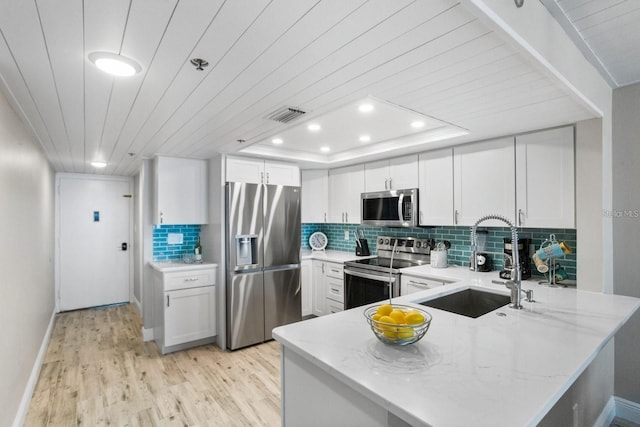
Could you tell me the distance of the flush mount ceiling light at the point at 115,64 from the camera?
143 cm

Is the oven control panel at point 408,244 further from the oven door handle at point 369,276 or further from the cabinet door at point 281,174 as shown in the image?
the cabinet door at point 281,174

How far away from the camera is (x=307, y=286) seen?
14.2 ft

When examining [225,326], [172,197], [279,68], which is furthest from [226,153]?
[279,68]

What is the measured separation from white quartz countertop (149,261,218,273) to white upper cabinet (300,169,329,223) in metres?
1.53

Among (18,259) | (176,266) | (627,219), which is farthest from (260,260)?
(627,219)

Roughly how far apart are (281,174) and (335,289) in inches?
62.7

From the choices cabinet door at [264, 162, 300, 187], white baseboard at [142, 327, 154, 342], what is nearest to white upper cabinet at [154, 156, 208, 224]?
cabinet door at [264, 162, 300, 187]

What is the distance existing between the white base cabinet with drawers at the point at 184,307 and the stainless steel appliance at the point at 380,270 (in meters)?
1.59

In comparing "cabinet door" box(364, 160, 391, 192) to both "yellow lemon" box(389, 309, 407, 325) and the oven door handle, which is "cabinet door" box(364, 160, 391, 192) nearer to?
the oven door handle

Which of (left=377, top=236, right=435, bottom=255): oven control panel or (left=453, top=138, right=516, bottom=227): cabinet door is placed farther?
(left=377, top=236, right=435, bottom=255): oven control panel

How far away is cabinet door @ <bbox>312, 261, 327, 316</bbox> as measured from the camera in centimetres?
422

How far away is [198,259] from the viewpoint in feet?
12.4

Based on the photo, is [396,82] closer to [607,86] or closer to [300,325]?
[300,325]

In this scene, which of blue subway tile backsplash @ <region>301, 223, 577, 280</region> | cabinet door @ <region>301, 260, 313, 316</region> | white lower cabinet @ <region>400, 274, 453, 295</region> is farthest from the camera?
cabinet door @ <region>301, 260, 313, 316</region>
